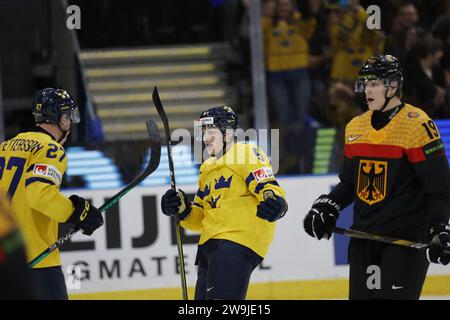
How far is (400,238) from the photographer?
139 inches

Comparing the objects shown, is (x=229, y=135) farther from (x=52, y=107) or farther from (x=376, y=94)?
(x=52, y=107)

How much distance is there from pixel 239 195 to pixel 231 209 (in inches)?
2.6

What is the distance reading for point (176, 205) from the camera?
399cm

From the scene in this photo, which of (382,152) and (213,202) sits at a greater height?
(382,152)

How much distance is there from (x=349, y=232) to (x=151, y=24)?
4185 mm

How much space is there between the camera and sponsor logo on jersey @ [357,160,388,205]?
11.7ft

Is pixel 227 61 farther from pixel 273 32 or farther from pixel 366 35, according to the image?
pixel 366 35

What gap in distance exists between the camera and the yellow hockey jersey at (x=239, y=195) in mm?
3770

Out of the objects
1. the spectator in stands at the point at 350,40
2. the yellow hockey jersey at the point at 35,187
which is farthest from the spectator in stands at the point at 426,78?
the yellow hockey jersey at the point at 35,187

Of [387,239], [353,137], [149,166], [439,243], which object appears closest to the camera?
[439,243]

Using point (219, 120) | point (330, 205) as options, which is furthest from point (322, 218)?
point (219, 120)

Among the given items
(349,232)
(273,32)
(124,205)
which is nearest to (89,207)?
(349,232)

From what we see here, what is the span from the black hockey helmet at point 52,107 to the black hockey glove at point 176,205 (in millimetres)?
527

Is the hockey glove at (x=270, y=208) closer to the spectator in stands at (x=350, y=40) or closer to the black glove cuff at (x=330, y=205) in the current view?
the black glove cuff at (x=330, y=205)
